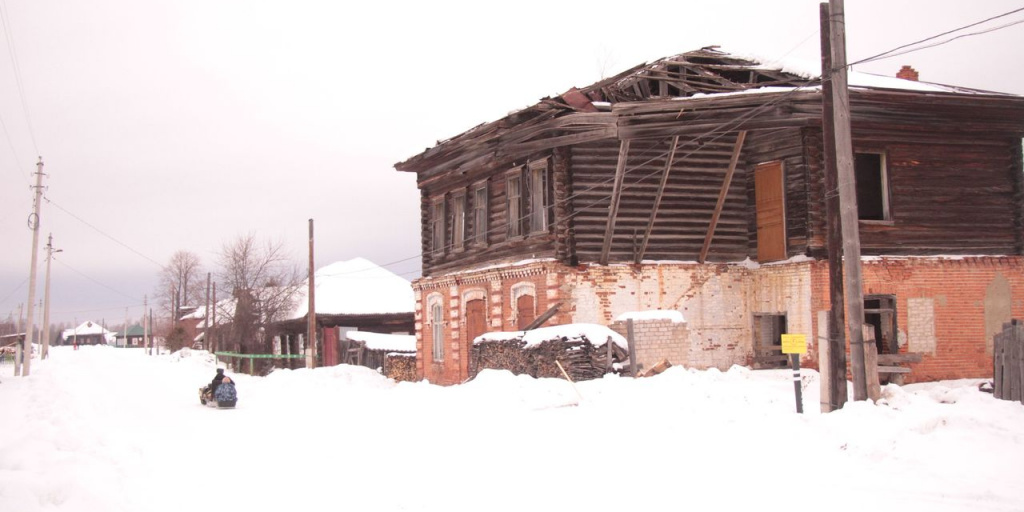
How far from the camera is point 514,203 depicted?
81.1 ft

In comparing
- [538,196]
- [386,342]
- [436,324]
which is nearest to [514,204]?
[538,196]

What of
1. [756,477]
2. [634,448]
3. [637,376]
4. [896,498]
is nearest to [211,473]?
[634,448]

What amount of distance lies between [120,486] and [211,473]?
55.6 inches

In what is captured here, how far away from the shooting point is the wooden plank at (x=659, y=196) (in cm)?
2111

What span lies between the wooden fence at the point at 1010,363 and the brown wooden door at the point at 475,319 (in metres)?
15.0

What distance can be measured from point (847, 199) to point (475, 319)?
15427mm

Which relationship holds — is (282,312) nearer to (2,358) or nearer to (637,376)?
(2,358)

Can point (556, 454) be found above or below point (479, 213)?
Result: below

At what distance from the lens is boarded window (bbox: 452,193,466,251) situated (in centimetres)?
2788

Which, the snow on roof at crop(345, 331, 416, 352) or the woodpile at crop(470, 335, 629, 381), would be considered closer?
the woodpile at crop(470, 335, 629, 381)

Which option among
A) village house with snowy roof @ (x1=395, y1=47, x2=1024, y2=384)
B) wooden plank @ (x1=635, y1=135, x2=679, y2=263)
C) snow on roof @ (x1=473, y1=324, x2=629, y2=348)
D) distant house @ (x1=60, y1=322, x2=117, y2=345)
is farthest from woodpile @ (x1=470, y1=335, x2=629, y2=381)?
distant house @ (x1=60, y1=322, x2=117, y2=345)

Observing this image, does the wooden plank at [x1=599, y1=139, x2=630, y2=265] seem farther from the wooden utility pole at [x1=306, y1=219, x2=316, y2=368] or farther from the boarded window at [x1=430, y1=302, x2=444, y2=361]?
the wooden utility pole at [x1=306, y1=219, x2=316, y2=368]

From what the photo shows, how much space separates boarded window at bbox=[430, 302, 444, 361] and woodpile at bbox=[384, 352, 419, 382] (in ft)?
6.14

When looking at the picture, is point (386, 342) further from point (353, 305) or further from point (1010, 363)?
point (1010, 363)
